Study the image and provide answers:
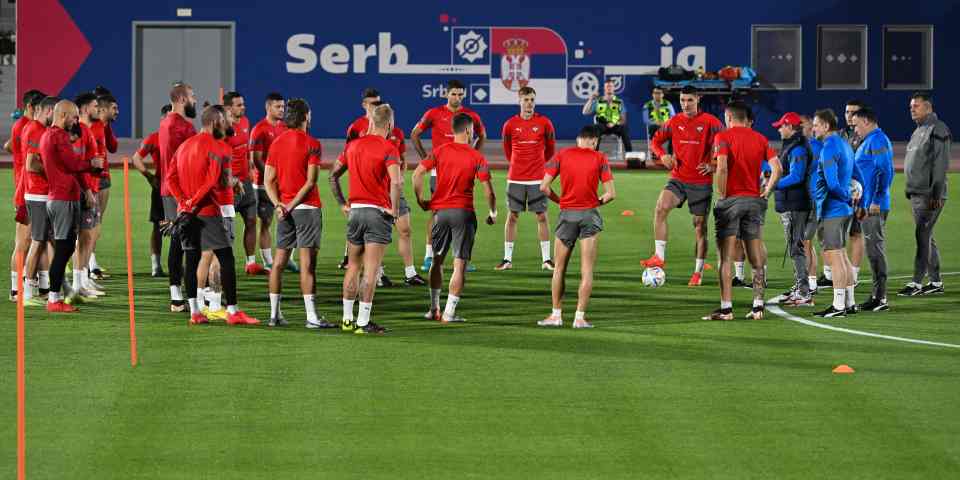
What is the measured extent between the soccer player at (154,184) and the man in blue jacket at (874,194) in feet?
23.6

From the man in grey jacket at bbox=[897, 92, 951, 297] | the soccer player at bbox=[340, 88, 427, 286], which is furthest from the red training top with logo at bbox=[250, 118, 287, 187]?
the man in grey jacket at bbox=[897, 92, 951, 297]

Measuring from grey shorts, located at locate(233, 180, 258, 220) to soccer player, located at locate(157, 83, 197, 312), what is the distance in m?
2.12

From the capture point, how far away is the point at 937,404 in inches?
398

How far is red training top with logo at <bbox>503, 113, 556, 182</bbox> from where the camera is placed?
1770cm

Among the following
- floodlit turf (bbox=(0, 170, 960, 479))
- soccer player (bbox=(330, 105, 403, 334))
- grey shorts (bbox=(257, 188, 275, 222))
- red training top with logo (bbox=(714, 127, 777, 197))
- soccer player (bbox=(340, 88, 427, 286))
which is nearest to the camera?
floodlit turf (bbox=(0, 170, 960, 479))

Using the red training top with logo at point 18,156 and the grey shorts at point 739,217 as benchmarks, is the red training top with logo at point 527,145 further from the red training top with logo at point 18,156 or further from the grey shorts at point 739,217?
the red training top with logo at point 18,156

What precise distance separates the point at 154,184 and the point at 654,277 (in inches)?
221

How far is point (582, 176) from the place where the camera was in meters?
13.3

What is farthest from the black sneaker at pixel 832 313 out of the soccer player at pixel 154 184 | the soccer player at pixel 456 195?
the soccer player at pixel 154 184

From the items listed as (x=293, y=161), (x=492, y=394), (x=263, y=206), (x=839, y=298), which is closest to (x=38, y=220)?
(x=293, y=161)

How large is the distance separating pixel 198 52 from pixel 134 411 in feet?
114

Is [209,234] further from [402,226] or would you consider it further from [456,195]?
[402,226]

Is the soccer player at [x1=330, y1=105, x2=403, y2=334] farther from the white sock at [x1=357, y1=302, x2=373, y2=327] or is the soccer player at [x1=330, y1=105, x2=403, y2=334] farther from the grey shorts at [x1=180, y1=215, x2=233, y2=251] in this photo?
the grey shorts at [x1=180, y1=215, x2=233, y2=251]

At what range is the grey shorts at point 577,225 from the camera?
1328cm
